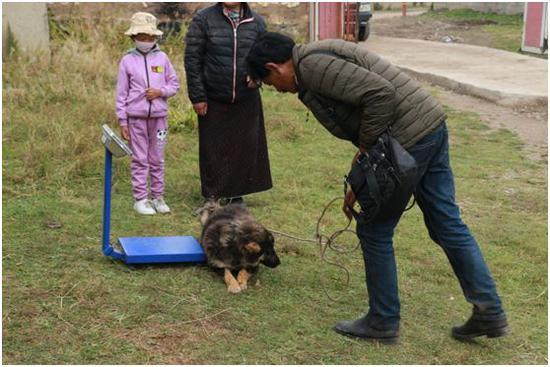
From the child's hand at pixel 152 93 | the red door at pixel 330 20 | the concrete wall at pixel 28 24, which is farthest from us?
the red door at pixel 330 20

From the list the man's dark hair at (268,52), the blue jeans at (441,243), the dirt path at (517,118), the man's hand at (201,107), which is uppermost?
the man's dark hair at (268,52)

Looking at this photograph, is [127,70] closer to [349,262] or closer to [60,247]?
[60,247]

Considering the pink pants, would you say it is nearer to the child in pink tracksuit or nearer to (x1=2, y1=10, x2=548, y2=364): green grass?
the child in pink tracksuit

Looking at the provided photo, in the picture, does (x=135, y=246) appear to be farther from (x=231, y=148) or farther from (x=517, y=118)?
(x=517, y=118)

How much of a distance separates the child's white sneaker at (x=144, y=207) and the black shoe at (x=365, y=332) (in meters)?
2.51

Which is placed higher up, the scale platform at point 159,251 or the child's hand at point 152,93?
the child's hand at point 152,93

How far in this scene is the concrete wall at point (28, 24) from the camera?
12461 mm

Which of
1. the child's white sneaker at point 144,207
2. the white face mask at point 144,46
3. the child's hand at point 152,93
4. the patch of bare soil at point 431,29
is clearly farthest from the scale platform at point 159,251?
the patch of bare soil at point 431,29

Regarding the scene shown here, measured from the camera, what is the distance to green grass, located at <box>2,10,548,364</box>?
4.27 meters

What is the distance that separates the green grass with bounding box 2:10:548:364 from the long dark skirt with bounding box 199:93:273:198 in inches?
12.4

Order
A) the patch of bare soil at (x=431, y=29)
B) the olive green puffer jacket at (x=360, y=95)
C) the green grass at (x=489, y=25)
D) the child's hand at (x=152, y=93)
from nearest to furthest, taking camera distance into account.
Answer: the olive green puffer jacket at (x=360, y=95) < the child's hand at (x=152, y=93) < the green grass at (x=489, y=25) < the patch of bare soil at (x=431, y=29)

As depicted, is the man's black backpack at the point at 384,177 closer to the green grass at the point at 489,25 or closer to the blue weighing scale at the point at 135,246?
the blue weighing scale at the point at 135,246

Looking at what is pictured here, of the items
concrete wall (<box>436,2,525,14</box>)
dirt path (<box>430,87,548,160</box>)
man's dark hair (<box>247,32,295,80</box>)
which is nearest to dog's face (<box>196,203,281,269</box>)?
man's dark hair (<box>247,32,295,80</box>)

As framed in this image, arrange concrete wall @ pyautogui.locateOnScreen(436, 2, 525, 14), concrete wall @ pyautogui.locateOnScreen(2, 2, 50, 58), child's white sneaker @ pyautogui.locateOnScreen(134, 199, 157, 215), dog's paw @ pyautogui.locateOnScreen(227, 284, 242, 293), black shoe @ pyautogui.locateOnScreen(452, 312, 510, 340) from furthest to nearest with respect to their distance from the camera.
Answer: concrete wall @ pyautogui.locateOnScreen(436, 2, 525, 14) → concrete wall @ pyautogui.locateOnScreen(2, 2, 50, 58) → child's white sneaker @ pyautogui.locateOnScreen(134, 199, 157, 215) → dog's paw @ pyautogui.locateOnScreen(227, 284, 242, 293) → black shoe @ pyautogui.locateOnScreen(452, 312, 510, 340)
